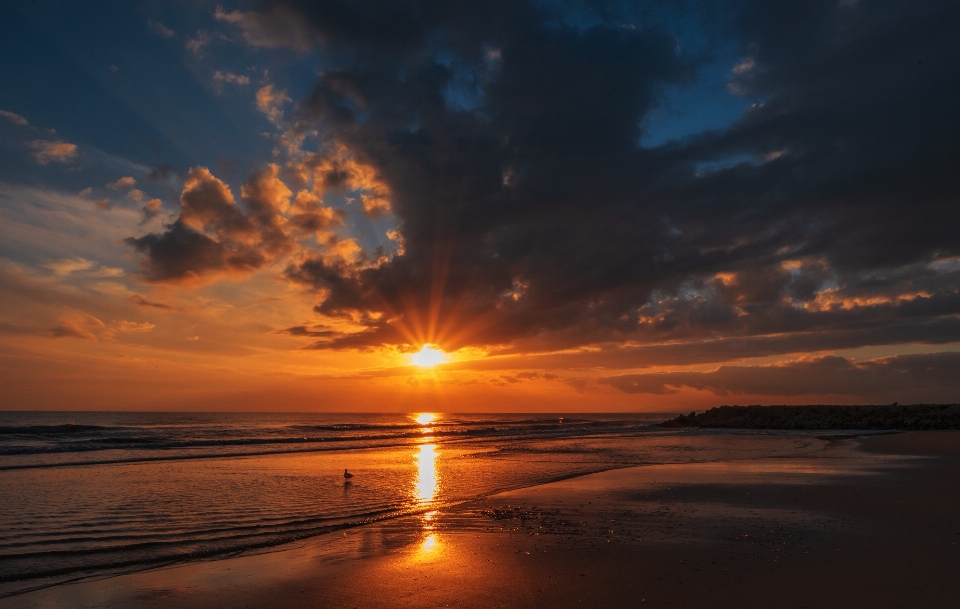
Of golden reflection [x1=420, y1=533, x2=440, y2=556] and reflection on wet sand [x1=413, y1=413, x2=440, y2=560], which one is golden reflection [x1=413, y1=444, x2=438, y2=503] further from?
golden reflection [x1=420, y1=533, x2=440, y2=556]

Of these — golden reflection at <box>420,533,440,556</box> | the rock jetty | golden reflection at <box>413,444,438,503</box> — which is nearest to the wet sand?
golden reflection at <box>420,533,440,556</box>

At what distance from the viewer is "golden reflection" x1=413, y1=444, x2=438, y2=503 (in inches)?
653

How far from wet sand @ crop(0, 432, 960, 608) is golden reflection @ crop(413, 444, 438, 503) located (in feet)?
7.33

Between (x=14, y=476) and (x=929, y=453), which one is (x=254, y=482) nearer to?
(x=14, y=476)

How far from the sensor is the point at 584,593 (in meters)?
7.24

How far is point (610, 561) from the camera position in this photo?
8.70m

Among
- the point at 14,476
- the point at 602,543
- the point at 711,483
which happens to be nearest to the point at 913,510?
the point at 711,483

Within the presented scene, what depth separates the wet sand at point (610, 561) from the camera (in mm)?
7156

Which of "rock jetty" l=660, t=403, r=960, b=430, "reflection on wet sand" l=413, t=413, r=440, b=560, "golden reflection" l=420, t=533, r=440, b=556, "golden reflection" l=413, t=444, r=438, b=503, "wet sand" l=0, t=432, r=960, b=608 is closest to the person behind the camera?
"wet sand" l=0, t=432, r=960, b=608

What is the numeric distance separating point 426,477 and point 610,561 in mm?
13106

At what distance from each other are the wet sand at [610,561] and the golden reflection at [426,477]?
7.33 ft

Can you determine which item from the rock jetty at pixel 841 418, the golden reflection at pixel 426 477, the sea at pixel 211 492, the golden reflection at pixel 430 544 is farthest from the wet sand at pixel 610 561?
the rock jetty at pixel 841 418

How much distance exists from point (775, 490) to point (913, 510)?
12.1 ft

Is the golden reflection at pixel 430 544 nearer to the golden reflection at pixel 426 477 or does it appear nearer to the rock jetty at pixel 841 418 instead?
the golden reflection at pixel 426 477
